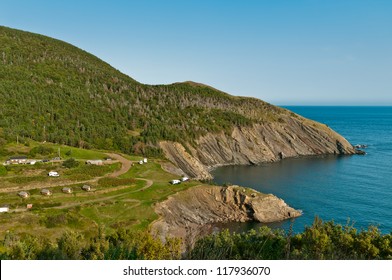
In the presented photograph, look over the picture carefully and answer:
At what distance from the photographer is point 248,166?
Result: 132m

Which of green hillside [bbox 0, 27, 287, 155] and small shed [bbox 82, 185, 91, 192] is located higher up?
green hillside [bbox 0, 27, 287, 155]

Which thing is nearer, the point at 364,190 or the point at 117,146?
the point at 364,190

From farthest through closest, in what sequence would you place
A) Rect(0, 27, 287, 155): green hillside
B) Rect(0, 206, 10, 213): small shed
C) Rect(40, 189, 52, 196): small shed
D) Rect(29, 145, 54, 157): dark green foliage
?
Rect(0, 27, 287, 155): green hillside, Rect(29, 145, 54, 157): dark green foliage, Rect(40, 189, 52, 196): small shed, Rect(0, 206, 10, 213): small shed

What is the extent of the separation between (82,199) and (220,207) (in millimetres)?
29976

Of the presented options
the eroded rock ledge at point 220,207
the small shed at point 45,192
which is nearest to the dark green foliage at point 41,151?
the small shed at point 45,192

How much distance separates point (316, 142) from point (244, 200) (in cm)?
10444

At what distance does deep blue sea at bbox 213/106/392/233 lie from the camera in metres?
72.6

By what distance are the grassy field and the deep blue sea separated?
20925mm

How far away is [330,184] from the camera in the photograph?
327 feet

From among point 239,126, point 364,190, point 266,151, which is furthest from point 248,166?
point 364,190

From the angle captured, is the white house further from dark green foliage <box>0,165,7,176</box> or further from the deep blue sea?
the deep blue sea

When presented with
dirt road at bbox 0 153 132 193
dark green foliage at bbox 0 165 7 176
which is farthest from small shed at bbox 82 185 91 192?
dark green foliage at bbox 0 165 7 176

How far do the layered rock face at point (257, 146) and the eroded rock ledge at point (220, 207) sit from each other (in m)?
32.7
